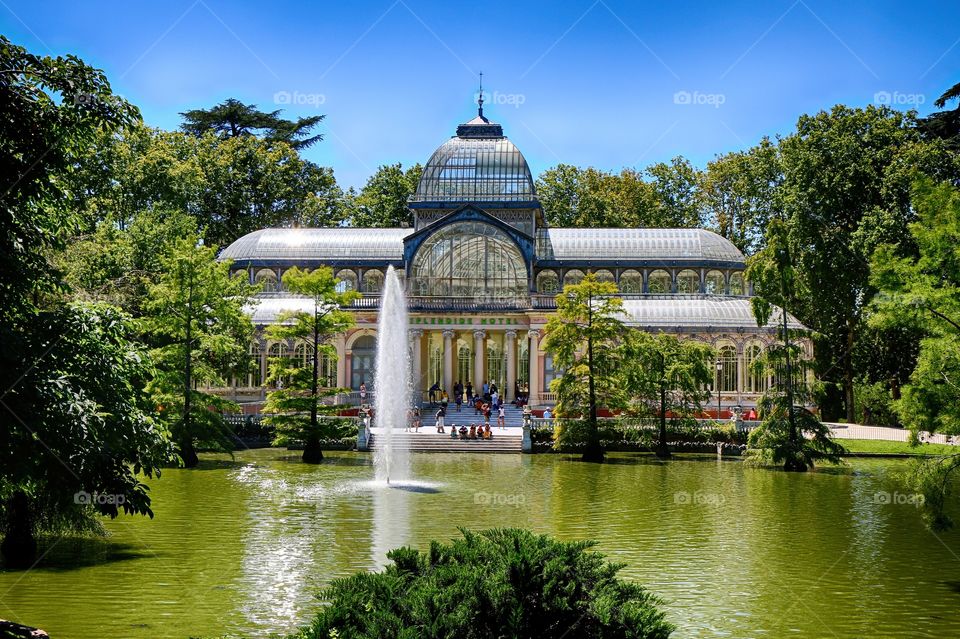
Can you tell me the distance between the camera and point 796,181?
172ft

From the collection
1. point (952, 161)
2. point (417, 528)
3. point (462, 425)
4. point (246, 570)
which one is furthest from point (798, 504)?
point (952, 161)

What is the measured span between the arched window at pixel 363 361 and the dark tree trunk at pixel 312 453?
58.6 feet

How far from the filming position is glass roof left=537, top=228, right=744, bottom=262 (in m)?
55.2

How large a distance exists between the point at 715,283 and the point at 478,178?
15083 mm

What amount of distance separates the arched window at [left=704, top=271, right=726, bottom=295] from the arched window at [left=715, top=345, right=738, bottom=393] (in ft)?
16.4

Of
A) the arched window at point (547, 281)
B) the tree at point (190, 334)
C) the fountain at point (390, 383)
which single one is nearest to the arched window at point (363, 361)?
the arched window at point (547, 281)

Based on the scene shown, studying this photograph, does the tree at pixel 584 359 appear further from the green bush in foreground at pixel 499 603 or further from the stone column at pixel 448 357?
the green bush in foreground at pixel 499 603

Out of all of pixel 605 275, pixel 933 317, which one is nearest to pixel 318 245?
pixel 605 275

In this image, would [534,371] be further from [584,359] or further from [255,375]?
[255,375]

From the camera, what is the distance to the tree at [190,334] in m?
31.8

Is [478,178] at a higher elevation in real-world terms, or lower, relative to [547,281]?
higher

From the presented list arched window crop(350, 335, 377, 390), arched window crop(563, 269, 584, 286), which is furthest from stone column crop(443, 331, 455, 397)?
arched window crop(563, 269, 584, 286)

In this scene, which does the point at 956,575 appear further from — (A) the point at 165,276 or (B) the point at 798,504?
(A) the point at 165,276

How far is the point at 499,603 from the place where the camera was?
8227 mm
